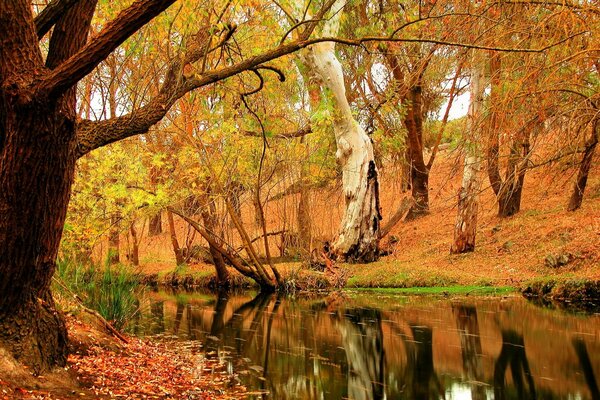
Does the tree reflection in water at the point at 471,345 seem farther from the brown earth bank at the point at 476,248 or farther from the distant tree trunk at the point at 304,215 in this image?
the distant tree trunk at the point at 304,215

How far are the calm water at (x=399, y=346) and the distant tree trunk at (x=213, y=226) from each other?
245 cm

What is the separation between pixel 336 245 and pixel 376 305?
5.01 meters

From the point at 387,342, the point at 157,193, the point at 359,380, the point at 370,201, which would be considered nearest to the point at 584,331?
the point at 387,342

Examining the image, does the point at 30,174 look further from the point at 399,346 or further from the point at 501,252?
the point at 501,252

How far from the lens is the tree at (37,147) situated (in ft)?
12.5

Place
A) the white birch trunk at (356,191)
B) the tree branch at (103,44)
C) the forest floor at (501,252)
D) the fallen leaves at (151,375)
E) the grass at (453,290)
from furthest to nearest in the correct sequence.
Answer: the white birch trunk at (356,191) < the forest floor at (501,252) < the grass at (453,290) < the fallen leaves at (151,375) < the tree branch at (103,44)

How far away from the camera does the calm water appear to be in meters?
5.30

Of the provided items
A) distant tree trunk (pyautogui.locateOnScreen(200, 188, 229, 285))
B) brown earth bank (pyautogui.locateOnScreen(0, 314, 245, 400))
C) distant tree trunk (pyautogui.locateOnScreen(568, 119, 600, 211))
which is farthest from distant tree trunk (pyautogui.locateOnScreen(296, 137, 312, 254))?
brown earth bank (pyautogui.locateOnScreen(0, 314, 245, 400))

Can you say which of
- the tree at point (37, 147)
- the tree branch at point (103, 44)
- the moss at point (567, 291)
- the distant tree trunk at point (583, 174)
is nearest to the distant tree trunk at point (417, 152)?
the distant tree trunk at point (583, 174)

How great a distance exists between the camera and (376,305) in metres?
10.6

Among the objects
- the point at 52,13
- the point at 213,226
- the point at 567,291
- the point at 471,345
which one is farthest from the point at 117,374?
the point at 213,226

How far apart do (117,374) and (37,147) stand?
1902 mm

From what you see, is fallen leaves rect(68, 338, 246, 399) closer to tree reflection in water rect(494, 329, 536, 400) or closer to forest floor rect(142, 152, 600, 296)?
tree reflection in water rect(494, 329, 536, 400)

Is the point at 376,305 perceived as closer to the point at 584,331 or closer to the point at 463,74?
the point at 584,331
